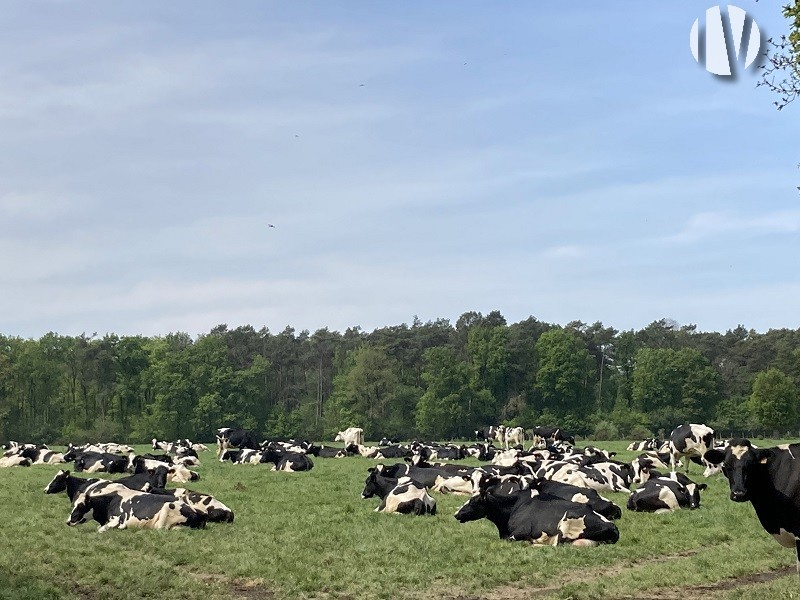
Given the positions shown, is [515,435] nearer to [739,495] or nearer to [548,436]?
[548,436]

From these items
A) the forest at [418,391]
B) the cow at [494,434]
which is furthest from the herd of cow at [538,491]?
the forest at [418,391]

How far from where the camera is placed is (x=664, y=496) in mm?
21188

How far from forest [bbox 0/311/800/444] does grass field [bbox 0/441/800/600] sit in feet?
225

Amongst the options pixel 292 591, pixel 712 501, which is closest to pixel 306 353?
pixel 712 501

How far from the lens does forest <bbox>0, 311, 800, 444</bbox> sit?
93125 millimetres

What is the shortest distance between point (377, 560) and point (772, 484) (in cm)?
632

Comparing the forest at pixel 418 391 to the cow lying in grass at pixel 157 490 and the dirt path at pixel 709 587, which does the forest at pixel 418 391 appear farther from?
the dirt path at pixel 709 587

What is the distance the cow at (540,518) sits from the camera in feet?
53.7

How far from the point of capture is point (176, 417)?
93.8 m

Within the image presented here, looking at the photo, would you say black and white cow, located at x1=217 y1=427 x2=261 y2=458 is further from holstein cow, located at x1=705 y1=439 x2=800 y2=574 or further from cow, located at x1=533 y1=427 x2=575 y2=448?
holstein cow, located at x1=705 y1=439 x2=800 y2=574

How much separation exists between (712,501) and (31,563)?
613 inches

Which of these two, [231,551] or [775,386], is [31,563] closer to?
[231,551]

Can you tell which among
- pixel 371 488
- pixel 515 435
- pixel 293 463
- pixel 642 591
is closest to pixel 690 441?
pixel 371 488

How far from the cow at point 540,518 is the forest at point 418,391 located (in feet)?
228
